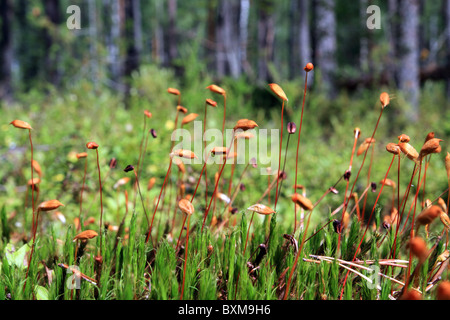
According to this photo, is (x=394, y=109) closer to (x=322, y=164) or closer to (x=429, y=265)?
(x=322, y=164)

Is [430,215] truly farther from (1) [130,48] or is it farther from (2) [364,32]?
(2) [364,32]

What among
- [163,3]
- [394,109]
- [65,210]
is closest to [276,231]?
[65,210]

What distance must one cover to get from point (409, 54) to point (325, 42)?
5.92ft

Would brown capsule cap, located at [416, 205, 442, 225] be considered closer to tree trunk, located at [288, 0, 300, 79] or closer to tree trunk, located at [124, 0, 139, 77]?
tree trunk, located at [124, 0, 139, 77]

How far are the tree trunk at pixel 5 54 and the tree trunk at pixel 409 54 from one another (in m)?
10.6

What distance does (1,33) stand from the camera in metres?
10.9

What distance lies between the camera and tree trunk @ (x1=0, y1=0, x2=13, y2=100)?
10.4m

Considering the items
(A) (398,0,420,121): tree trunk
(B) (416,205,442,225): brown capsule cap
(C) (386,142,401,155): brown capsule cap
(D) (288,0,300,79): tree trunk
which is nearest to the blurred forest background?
(A) (398,0,420,121): tree trunk

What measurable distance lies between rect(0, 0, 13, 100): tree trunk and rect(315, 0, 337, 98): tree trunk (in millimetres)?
9041

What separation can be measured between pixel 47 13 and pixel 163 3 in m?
26.2

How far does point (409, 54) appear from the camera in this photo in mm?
6355

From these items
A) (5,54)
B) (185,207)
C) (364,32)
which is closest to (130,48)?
(5,54)

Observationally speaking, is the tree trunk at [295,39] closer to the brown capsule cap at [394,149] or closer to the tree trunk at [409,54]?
the tree trunk at [409,54]

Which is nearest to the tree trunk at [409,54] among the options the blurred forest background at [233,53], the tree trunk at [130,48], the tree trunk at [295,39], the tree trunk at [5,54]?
the blurred forest background at [233,53]
